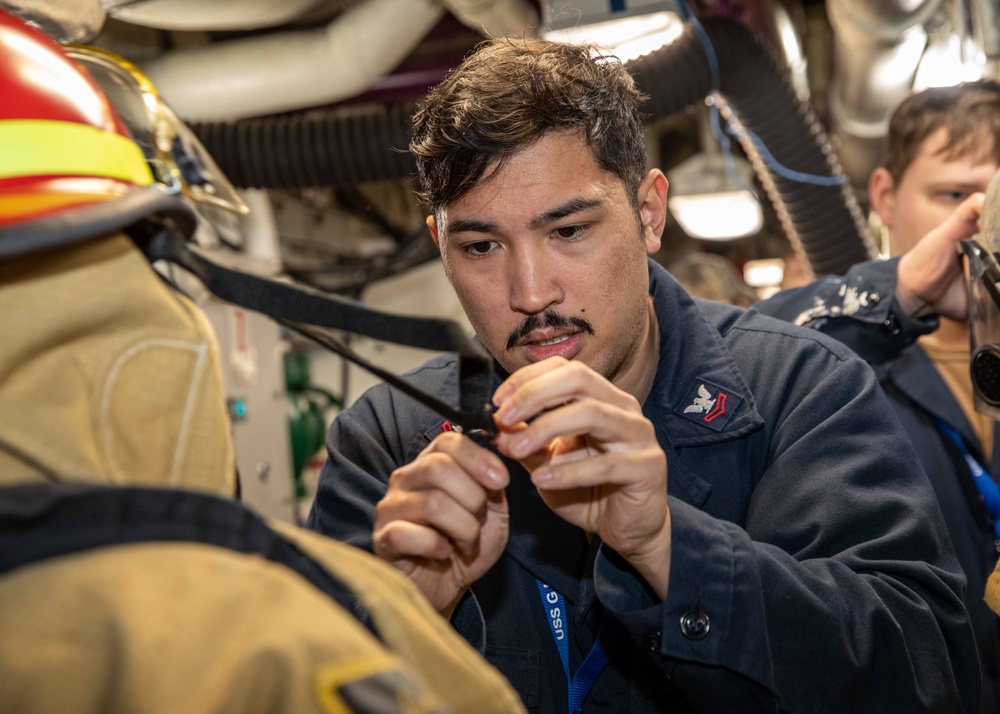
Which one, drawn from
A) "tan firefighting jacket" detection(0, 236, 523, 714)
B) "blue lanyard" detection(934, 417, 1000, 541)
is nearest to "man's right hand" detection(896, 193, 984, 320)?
"blue lanyard" detection(934, 417, 1000, 541)

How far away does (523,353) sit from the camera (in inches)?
60.5

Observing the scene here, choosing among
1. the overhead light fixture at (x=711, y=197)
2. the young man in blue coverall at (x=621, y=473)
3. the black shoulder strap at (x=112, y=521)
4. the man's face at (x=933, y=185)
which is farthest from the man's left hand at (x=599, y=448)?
the overhead light fixture at (x=711, y=197)

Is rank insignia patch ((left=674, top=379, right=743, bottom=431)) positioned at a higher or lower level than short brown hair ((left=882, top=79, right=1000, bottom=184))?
lower

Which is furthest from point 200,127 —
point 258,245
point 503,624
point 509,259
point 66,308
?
point 66,308

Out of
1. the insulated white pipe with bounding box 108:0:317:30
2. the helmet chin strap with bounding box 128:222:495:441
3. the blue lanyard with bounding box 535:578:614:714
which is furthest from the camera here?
the insulated white pipe with bounding box 108:0:317:30

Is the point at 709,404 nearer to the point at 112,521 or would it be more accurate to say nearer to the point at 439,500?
the point at 439,500

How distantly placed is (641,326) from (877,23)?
2.36m

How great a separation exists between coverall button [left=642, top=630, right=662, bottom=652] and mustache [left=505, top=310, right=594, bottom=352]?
0.53m

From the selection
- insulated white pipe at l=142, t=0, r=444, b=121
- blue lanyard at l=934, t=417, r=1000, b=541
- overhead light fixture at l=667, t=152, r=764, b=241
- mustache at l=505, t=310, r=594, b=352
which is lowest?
overhead light fixture at l=667, t=152, r=764, b=241

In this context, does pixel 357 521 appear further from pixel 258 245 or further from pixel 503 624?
pixel 258 245

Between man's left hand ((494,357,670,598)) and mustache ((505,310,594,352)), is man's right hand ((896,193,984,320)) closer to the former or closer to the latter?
mustache ((505,310,594,352))

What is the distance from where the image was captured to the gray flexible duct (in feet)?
9.94

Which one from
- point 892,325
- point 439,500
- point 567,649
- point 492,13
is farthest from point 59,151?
point 492,13

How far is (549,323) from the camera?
1.50 meters
